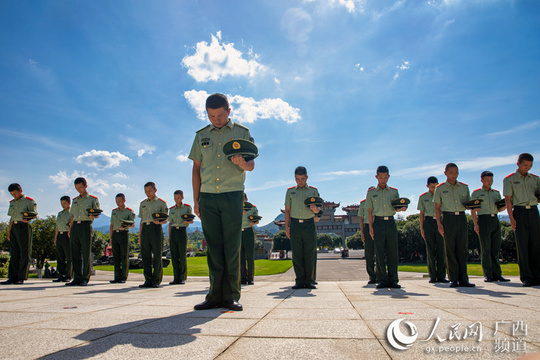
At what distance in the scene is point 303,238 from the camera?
7.34 m

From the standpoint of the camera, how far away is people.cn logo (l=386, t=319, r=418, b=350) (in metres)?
2.03

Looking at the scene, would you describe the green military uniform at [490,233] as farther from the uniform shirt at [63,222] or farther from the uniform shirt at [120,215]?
the uniform shirt at [63,222]

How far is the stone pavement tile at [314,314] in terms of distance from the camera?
298cm

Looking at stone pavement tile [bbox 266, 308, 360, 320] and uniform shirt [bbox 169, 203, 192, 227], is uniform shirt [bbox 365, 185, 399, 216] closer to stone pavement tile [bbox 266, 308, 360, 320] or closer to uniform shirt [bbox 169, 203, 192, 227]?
stone pavement tile [bbox 266, 308, 360, 320]

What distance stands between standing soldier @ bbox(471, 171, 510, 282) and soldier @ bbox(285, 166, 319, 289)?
414 centimetres

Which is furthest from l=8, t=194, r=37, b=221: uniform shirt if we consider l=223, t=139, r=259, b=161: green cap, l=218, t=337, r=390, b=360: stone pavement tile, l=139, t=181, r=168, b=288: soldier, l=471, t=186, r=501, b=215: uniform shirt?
l=471, t=186, r=501, b=215: uniform shirt

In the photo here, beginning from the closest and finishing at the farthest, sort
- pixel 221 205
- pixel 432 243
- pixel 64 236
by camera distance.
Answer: pixel 221 205 < pixel 432 243 < pixel 64 236

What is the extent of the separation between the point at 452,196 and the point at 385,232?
1.73m

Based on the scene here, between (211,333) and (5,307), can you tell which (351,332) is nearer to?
(211,333)

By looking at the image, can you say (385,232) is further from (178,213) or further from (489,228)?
(178,213)

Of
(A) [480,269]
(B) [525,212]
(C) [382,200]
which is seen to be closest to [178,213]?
(C) [382,200]

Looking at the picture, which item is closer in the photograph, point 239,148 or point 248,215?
point 239,148

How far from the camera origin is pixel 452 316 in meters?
2.95

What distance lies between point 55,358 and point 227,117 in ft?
10.1
